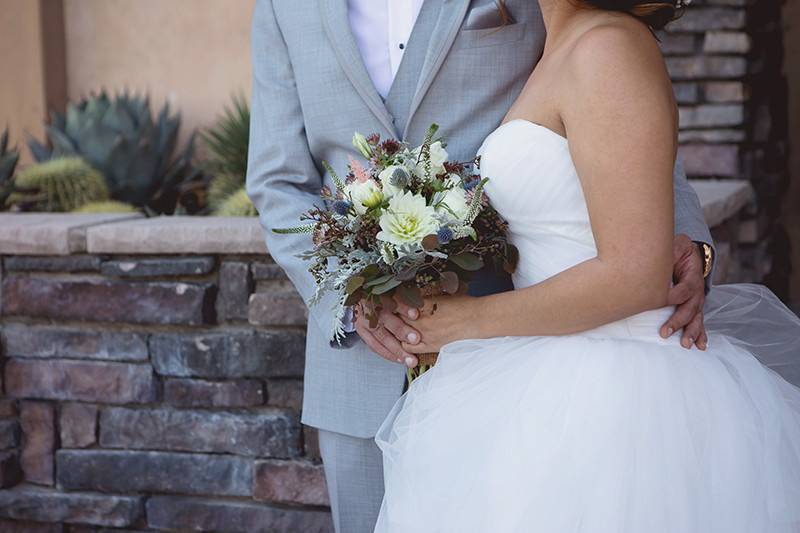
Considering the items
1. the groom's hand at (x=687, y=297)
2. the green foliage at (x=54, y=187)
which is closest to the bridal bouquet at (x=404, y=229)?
the groom's hand at (x=687, y=297)

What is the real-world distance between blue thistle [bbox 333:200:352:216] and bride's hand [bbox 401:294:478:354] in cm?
27

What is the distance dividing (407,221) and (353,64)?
550 mm

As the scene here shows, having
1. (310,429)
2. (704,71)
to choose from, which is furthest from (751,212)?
(310,429)

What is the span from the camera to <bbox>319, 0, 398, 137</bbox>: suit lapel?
222 cm

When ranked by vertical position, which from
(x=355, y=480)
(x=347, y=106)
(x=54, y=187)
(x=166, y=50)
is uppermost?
(x=347, y=106)

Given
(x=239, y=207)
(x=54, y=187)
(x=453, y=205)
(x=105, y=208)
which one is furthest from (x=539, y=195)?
(x=54, y=187)

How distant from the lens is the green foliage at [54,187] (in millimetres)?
4492

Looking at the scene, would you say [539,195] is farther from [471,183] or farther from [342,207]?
[342,207]

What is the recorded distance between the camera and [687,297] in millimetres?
2006

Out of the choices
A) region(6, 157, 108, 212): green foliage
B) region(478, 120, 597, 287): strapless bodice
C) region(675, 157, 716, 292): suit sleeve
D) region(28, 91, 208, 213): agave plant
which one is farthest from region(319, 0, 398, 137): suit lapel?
region(28, 91, 208, 213): agave plant

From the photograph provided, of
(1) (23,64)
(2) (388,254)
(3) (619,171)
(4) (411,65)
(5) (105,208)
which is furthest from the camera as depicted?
(1) (23,64)

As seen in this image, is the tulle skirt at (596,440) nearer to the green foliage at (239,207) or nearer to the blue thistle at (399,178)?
the blue thistle at (399,178)

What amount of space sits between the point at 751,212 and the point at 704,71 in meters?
0.77

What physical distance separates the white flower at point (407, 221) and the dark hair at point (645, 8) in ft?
1.70
